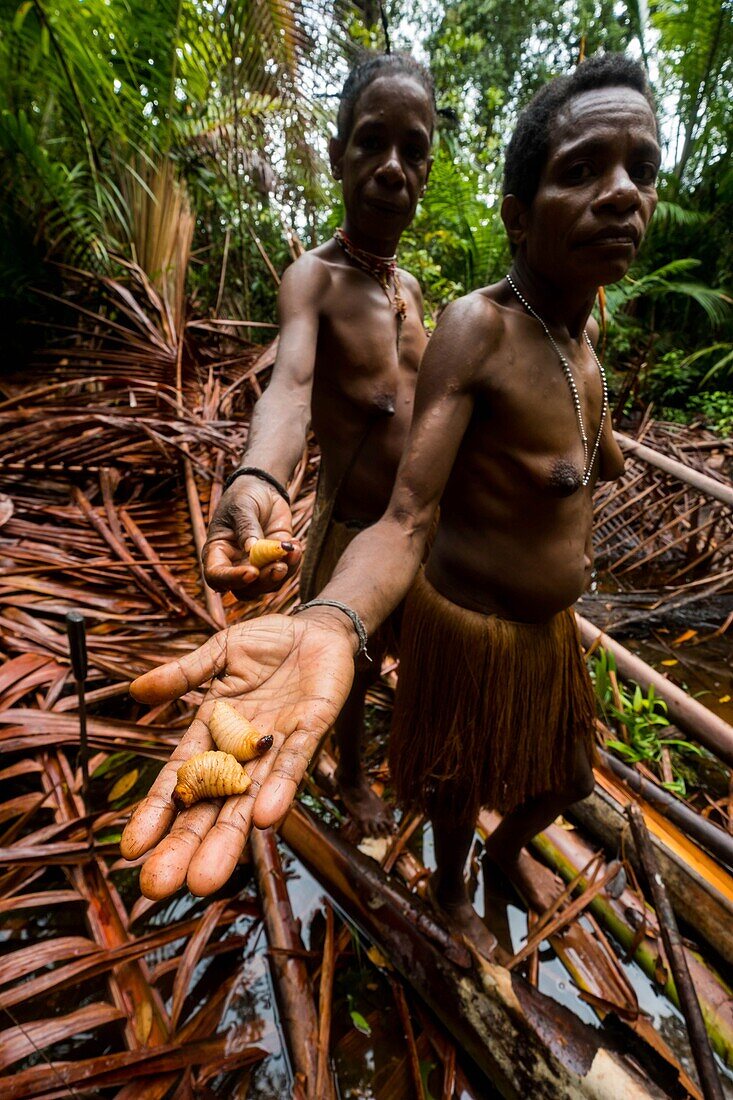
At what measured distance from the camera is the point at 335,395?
175 cm

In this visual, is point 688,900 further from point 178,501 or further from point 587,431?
point 178,501

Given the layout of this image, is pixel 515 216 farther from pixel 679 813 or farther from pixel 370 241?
pixel 679 813

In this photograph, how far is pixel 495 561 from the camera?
4.26ft

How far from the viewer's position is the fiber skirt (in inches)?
53.1

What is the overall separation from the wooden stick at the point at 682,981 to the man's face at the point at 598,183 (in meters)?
1.29

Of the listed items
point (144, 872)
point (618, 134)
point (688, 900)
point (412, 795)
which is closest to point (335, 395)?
point (618, 134)

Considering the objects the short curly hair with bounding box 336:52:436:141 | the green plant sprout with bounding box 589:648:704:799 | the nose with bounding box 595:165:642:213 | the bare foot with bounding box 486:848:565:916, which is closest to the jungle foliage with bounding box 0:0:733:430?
the short curly hair with bounding box 336:52:436:141

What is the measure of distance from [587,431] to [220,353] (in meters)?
3.23

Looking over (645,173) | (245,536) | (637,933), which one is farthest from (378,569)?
(637,933)

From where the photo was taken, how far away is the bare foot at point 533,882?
5.49 feet

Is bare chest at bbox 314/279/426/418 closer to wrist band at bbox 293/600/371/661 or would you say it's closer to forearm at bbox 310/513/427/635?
forearm at bbox 310/513/427/635

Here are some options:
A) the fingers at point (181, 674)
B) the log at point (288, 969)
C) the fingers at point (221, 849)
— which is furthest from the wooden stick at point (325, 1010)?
the fingers at point (181, 674)

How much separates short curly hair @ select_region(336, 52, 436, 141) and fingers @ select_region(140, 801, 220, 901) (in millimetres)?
1813

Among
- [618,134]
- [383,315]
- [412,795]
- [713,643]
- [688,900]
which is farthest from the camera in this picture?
[713,643]
